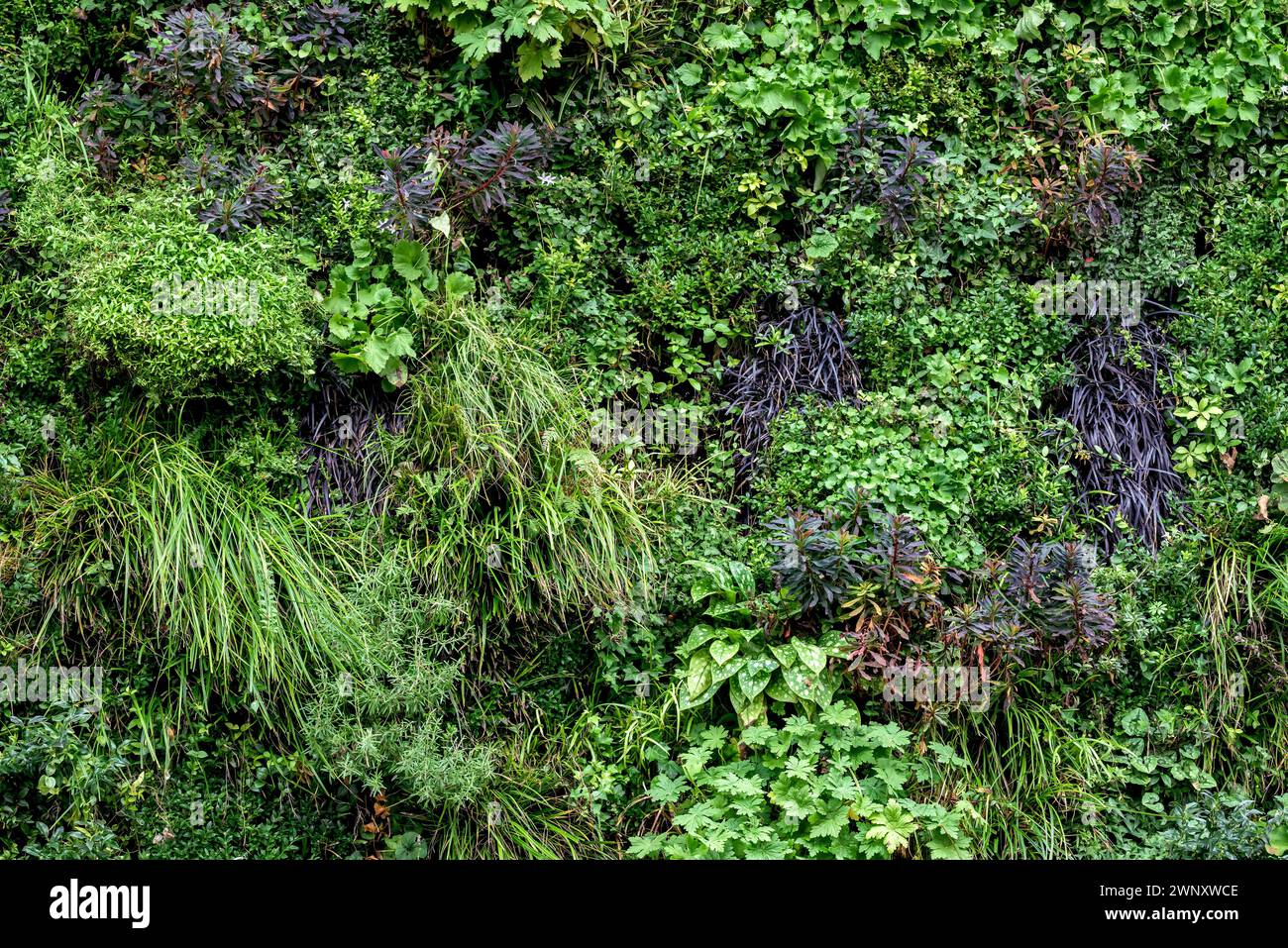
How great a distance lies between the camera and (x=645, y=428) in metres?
5.52

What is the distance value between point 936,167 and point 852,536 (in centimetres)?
209

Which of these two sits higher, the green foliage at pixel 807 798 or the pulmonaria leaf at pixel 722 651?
the pulmonaria leaf at pixel 722 651

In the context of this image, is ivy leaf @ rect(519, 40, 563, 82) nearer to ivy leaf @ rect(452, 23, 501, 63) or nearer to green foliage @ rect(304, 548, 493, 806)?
ivy leaf @ rect(452, 23, 501, 63)

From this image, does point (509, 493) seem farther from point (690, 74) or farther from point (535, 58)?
point (690, 74)

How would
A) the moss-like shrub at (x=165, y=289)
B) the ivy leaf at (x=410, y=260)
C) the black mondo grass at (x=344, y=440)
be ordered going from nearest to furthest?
the moss-like shrub at (x=165, y=289) < the black mondo grass at (x=344, y=440) < the ivy leaf at (x=410, y=260)

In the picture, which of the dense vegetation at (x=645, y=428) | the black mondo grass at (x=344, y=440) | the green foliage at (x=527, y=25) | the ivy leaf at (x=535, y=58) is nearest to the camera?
the dense vegetation at (x=645, y=428)

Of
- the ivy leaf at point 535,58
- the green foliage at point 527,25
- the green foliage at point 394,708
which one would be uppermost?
the green foliage at point 527,25

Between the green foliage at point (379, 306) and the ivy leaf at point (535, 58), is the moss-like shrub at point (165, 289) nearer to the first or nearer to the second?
the green foliage at point (379, 306)

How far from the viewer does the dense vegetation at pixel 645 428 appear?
4.57m

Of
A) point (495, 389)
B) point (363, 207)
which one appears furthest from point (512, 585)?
point (363, 207)

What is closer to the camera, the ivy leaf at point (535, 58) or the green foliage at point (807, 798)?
the green foliage at point (807, 798)

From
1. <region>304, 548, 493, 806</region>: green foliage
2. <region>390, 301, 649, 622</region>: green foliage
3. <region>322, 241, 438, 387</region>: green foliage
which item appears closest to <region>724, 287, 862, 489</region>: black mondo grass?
<region>390, 301, 649, 622</region>: green foliage

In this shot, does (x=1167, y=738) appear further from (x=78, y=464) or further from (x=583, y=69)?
(x=78, y=464)

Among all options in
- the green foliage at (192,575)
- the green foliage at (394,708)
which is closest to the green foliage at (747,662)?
the green foliage at (394,708)
